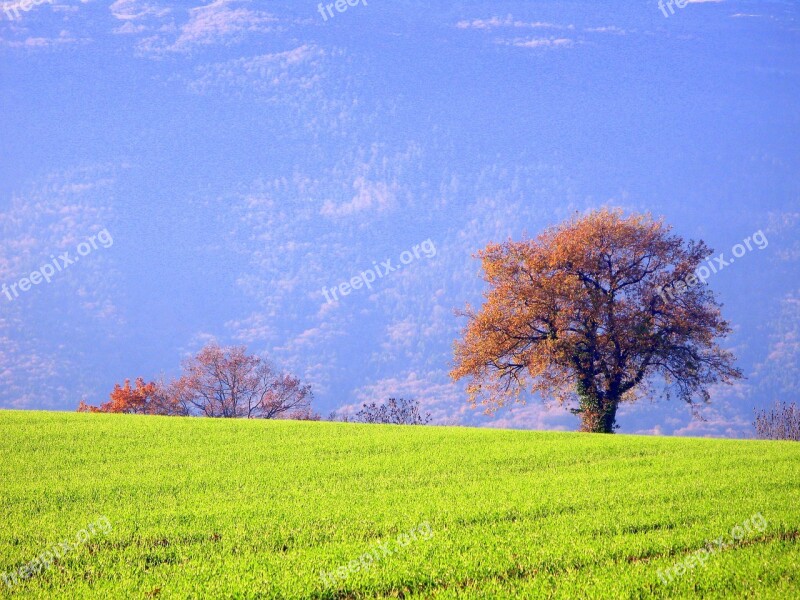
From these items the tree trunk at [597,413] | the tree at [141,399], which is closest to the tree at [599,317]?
the tree trunk at [597,413]

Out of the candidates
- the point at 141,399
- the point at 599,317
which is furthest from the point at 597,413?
the point at 141,399

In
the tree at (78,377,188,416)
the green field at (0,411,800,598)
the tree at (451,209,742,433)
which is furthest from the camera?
the tree at (78,377,188,416)

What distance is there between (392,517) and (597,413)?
29.5 meters

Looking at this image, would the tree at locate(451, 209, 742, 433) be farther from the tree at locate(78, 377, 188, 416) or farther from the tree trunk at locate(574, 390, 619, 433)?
the tree at locate(78, 377, 188, 416)

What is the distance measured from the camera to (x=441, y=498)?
17.3 meters

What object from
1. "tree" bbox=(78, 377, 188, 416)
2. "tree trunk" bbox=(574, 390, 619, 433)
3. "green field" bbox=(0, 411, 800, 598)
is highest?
"tree" bbox=(78, 377, 188, 416)

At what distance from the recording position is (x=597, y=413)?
139 feet

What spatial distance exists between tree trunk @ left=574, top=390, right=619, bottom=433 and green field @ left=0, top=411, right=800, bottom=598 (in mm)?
14130

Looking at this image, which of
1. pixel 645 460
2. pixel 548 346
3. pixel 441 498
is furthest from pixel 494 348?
pixel 441 498

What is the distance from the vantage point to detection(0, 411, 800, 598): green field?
444 inches

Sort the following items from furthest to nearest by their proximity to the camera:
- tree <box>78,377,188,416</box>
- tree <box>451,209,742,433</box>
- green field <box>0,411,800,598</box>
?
tree <box>78,377,188,416</box> < tree <box>451,209,742,433</box> < green field <box>0,411,800,598</box>

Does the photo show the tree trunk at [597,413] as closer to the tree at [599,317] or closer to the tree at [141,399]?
the tree at [599,317]

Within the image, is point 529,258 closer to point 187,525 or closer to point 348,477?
point 348,477

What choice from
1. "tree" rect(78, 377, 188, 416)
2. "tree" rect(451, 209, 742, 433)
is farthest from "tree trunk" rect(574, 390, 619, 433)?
"tree" rect(78, 377, 188, 416)
